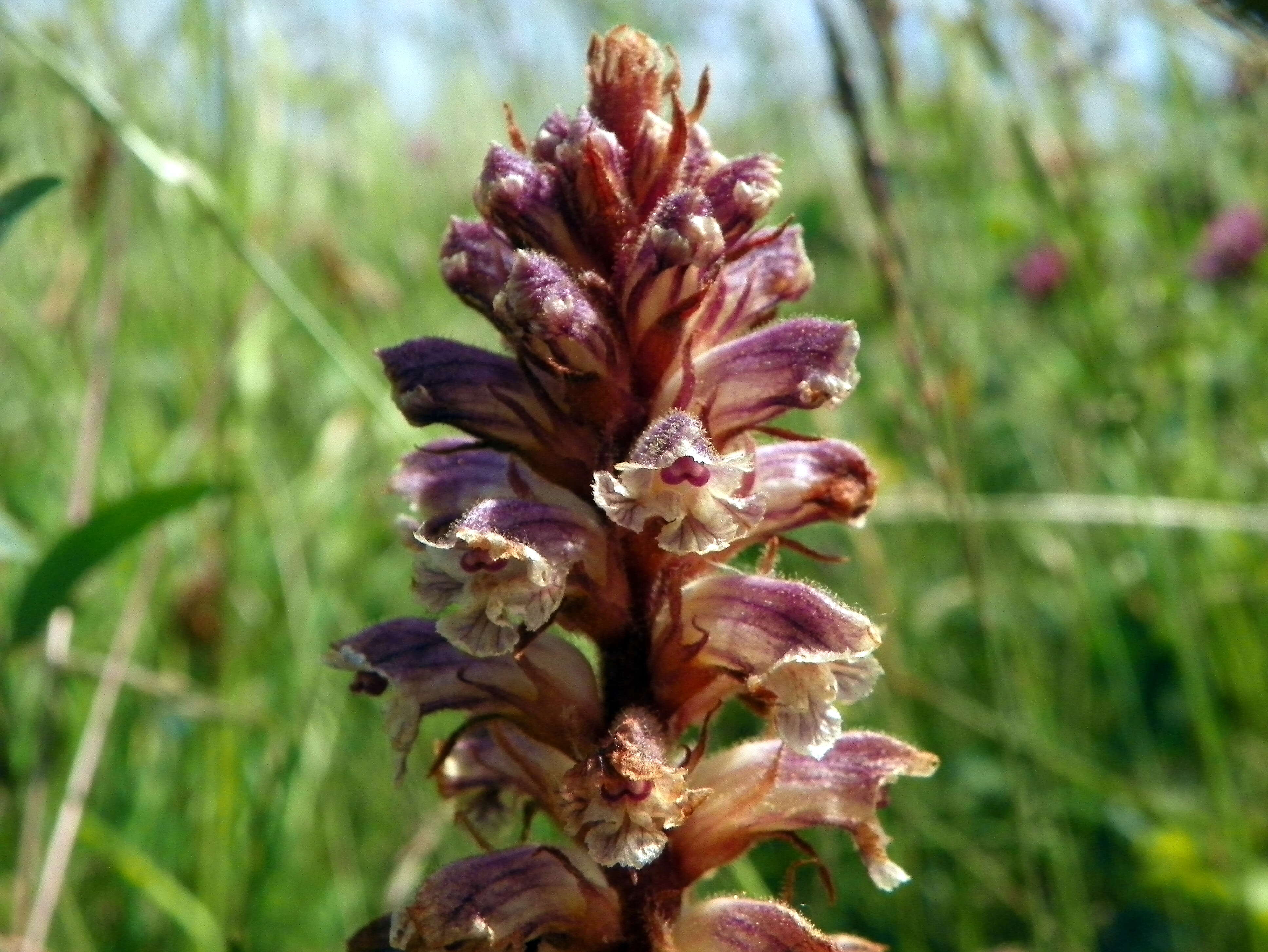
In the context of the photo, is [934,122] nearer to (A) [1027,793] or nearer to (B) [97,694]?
(A) [1027,793]

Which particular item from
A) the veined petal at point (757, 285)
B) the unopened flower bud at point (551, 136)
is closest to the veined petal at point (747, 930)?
the veined petal at point (757, 285)

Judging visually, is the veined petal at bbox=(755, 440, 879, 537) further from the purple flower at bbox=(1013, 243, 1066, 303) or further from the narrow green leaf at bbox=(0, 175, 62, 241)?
the purple flower at bbox=(1013, 243, 1066, 303)

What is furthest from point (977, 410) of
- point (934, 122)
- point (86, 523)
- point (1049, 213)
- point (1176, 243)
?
point (86, 523)

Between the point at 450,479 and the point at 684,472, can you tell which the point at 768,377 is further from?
the point at 450,479

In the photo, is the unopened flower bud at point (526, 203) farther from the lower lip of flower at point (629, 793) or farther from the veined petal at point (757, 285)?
the lower lip of flower at point (629, 793)

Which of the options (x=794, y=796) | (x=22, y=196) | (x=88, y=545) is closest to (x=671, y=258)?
(x=794, y=796)
